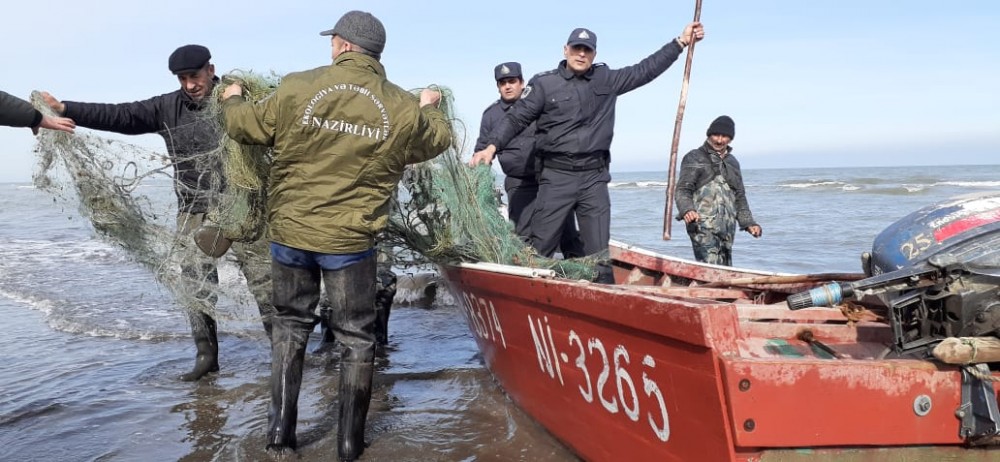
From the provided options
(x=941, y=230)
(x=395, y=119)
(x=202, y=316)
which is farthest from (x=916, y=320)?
(x=202, y=316)

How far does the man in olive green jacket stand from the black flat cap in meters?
1.08

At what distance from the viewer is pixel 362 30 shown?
357 cm

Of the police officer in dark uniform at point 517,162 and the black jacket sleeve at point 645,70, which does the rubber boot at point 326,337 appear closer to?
the police officer in dark uniform at point 517,162

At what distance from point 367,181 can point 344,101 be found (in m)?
0.38

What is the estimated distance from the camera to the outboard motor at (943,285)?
9.29 ft

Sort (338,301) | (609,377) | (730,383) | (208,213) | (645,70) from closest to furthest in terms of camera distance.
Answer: (730,383) < (609,377) < (338,301) < (208,213) < (645,70)

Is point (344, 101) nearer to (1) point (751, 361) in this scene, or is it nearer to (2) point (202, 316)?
(1) point (751, 361)

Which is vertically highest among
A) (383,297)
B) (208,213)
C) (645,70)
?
(645,70)

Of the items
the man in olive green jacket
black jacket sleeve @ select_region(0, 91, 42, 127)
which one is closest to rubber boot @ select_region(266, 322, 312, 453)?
the man in olive green jacket

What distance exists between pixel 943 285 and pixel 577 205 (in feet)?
9.92

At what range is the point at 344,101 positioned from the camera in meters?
3.43

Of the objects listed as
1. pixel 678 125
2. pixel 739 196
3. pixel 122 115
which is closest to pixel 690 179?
pixel 739 196

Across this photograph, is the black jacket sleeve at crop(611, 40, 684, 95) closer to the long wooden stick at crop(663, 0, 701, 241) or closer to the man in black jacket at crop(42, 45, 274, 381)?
the long wooden stick at crop(663, 0, 701, 241)

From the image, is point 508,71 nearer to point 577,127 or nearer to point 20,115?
point 577,127
